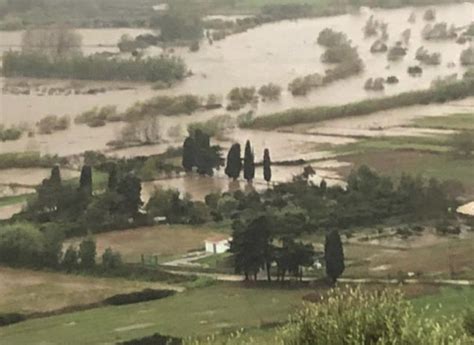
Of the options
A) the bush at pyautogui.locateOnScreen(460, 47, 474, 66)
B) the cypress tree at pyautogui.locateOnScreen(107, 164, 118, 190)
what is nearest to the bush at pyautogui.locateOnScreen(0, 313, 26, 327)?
the cypress tree at pyautogui.locateOnScreen(107, 164, 118, 190)

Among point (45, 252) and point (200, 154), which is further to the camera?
point (200, 154)

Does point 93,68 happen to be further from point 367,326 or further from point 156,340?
point 367,326

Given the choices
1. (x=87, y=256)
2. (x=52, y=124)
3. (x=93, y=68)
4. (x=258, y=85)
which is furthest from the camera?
(x=258, y=85)

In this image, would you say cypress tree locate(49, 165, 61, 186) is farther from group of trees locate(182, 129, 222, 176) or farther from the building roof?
the building roof

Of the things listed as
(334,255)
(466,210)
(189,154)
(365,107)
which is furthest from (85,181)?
(466,210)

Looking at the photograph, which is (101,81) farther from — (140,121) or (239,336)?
(239,336)

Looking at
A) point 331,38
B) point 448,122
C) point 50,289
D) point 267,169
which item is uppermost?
point 331,38

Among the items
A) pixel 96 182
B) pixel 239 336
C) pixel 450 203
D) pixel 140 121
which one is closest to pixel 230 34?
pixel 140 121
